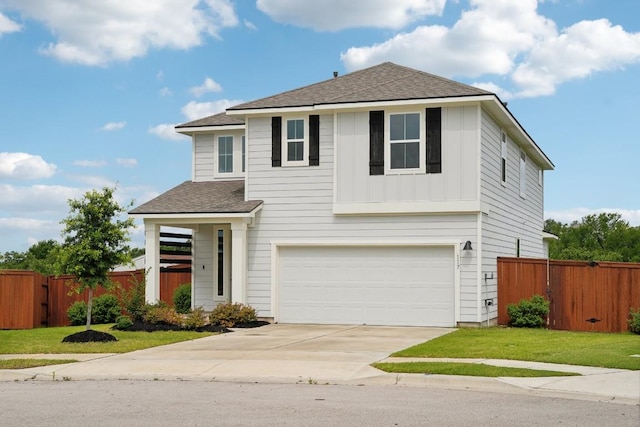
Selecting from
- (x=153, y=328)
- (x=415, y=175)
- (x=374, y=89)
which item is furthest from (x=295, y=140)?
(x=153, y=328)

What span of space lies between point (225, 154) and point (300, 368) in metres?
14.9

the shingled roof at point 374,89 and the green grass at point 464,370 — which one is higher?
the shingled roof at point 374,89

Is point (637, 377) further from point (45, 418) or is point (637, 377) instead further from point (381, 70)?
point (381, 70)

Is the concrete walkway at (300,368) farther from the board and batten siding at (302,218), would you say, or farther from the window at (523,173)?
the window at (523,173)

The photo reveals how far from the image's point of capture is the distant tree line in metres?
55.4

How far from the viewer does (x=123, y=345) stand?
717 inches

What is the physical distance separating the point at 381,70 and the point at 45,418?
60.1 ft

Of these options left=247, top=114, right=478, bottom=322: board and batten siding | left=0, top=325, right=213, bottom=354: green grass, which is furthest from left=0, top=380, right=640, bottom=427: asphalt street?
left=247, top=114, right=478, bottom=322: board and batten siding

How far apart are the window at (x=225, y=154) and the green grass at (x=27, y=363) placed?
13095 mm

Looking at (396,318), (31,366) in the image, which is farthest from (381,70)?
(31,366)

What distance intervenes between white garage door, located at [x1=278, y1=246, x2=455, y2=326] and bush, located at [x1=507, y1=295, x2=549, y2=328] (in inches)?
77.4

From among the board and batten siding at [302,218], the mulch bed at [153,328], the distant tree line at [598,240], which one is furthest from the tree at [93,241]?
the distant tree line at [598,240]

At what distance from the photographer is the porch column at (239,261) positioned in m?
23.8

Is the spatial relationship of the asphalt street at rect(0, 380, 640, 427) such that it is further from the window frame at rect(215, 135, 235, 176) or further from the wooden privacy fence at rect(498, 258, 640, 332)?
the window frame at rect(215, 135, 235, 176)
